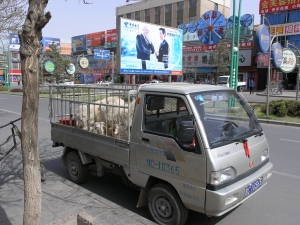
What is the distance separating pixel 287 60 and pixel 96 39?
56438 millimetres

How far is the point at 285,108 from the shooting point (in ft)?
41.7

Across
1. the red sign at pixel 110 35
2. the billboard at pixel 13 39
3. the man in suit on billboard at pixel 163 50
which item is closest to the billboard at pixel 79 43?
the red sign at pixel 110 35

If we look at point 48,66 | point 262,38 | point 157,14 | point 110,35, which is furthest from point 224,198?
point 110,35

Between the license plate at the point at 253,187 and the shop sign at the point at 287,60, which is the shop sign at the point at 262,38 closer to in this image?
the shop sign at the point at 287,60

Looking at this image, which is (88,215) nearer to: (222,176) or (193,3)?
(222,176)

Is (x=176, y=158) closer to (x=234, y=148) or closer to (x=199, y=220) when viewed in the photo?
(x=234, y=148)

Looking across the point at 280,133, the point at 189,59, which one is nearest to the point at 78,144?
the point at 280,133

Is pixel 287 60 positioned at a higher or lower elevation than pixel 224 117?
higher

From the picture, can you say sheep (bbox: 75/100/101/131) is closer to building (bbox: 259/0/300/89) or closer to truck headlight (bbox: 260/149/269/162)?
truck headlight (bbox: 260/149/269/162)

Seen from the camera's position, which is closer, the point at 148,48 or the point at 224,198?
the point at 224,198

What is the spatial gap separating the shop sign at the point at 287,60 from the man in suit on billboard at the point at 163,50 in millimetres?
5921

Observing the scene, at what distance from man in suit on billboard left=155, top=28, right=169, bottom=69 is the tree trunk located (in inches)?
494

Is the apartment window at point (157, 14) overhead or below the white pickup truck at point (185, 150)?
overhead

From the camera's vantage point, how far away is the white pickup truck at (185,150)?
9.86 feet
